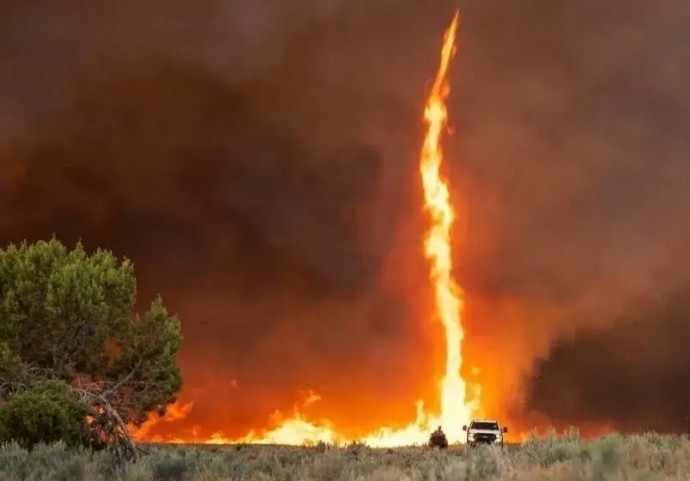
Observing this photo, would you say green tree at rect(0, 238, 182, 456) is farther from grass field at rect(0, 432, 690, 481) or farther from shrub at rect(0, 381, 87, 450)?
grass field at rect(0, 432, 690, 481)

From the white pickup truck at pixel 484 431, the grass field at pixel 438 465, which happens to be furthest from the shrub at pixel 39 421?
the white pickup truck at pixel 484 431

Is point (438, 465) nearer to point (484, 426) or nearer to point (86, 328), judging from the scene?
point (484, 426)

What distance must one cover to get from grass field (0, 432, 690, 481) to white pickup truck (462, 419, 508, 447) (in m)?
25.0

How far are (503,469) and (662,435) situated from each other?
25.8 feet

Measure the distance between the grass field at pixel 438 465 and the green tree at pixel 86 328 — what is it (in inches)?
1134

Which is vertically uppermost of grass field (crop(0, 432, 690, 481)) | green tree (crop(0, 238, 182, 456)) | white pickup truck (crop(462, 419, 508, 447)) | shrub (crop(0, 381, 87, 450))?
green tree (crop(0, 238, 182, 456))

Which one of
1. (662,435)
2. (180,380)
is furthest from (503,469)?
(180,380)

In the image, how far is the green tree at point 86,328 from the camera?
167ft

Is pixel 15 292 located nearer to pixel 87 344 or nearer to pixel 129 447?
pixel 87 344

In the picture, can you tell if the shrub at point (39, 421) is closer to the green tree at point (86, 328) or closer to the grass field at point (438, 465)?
the grass field at point (438, 465)

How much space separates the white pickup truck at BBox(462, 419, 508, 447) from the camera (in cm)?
4703

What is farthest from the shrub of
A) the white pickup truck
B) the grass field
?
the white pickup truck

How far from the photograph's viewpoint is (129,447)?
86.0 ft

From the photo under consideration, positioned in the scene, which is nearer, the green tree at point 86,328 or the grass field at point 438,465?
the grass field at point 438,465
